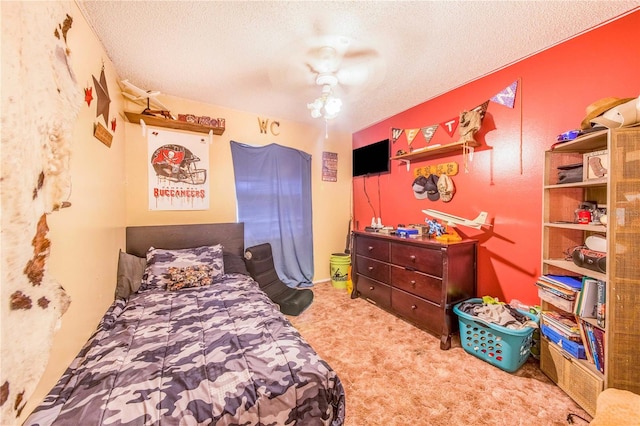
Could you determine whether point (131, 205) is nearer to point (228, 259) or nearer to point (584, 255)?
point (228, 259)

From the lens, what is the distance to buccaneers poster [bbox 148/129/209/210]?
2.65 meters

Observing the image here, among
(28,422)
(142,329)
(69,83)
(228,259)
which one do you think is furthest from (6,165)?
(228,259)

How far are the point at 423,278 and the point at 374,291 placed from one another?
0.74m

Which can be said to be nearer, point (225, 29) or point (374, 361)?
point (225, 29)

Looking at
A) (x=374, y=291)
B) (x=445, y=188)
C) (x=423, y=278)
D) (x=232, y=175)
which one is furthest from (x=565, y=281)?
(x=232, y=175)

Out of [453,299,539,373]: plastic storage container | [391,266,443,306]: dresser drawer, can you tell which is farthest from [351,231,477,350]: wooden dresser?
[453,299,539,373]: plastic storage container

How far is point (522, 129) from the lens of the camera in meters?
2.08

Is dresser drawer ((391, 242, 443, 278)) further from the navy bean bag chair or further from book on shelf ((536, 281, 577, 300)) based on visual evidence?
the navy bean bag chair

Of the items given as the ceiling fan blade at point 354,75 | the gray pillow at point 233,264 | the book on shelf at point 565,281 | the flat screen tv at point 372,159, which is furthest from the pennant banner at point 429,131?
the gray pillow at point 233,264

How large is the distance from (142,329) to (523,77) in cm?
342

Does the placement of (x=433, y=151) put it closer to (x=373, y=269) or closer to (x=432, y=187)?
(x=432, y=187)

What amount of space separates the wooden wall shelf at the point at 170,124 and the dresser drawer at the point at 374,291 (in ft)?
8.25

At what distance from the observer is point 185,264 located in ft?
7.48

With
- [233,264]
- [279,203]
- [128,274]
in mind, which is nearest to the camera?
[128,274]
